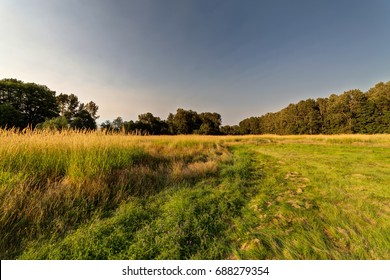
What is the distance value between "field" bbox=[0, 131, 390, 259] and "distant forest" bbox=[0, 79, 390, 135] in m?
16.9

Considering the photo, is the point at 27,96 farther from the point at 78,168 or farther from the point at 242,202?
the point at 242,202

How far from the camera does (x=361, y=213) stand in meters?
2.61

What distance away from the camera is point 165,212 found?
273 cm

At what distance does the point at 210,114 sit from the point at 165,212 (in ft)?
221

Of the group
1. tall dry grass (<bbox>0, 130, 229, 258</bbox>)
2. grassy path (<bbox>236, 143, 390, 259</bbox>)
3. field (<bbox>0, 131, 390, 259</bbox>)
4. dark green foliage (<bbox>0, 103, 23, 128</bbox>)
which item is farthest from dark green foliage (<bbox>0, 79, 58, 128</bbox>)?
grassy path (<bbox>236, 143, 390, 259</bbox>)

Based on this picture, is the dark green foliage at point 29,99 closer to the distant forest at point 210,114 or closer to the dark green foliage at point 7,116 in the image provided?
the distant forest at point 210,114

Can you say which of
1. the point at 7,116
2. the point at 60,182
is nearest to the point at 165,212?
the point at 60,182

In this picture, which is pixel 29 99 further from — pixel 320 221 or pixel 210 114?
pixel 210 114

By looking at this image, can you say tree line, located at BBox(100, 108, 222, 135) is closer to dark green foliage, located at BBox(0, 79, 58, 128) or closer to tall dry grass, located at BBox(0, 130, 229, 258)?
dark green foliage, located at BBox(0, 79, 58, 128)

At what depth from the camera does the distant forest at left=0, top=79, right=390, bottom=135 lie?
29.7 m
